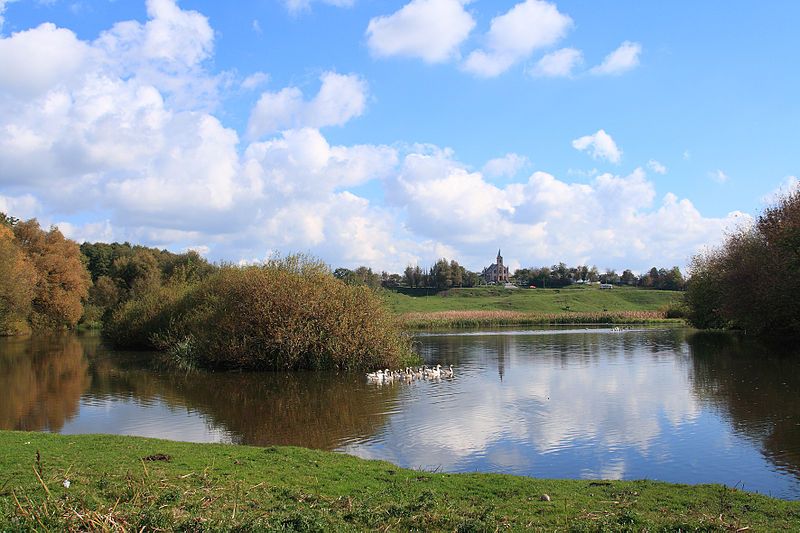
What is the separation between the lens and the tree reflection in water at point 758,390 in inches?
630

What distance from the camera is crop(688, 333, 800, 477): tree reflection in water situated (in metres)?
16.0

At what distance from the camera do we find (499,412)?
20922 mm

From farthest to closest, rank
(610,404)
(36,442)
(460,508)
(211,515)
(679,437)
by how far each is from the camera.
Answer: (610,404) → (679,437) → (36,442) → (460,508) → (211,515)

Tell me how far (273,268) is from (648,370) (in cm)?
2068

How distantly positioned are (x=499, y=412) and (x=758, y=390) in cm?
1078

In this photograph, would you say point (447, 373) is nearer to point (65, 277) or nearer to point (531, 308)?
point (65, 277)

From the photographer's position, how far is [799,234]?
4144cm

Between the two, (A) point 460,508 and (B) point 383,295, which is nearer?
(A) point 460,508

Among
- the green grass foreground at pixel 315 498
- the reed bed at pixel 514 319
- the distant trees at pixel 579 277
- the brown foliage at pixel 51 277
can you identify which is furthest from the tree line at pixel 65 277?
the distant trees at pixel 579 277

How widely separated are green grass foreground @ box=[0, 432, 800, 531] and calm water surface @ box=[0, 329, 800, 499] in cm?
256

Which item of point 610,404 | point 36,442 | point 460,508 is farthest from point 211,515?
point 610,404

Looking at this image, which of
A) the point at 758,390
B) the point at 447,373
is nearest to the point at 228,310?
the point at 447,373

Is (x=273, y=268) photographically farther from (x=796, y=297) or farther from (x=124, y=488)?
(x=796, y=297)

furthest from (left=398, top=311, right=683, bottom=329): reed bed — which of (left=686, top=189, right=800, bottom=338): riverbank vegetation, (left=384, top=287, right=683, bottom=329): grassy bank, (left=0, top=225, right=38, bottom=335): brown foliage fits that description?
(left=0, top=225, right=38, bottom=335): brown foliage
